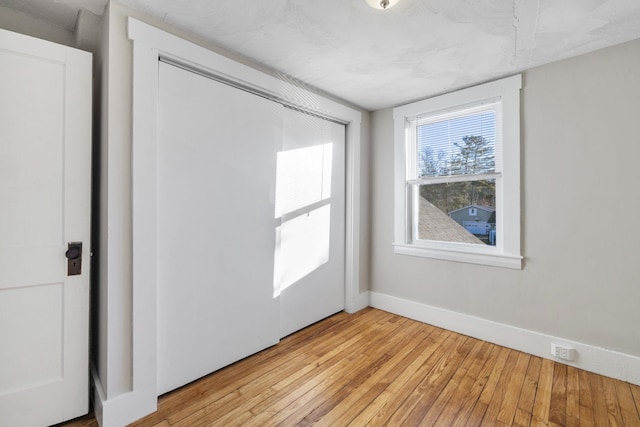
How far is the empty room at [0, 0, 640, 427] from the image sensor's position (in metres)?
1.59

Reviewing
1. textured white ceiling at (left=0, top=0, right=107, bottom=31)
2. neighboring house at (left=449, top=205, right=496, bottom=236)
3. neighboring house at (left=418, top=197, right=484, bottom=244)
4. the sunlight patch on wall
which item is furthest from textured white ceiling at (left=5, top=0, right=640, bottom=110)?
neighboring house at (left=418, top=197, right=484, bottom=244)

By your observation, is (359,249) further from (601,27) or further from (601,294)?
(601,27)

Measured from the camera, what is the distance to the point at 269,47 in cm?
206

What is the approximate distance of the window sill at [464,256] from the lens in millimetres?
2471

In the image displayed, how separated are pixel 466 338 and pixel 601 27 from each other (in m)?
2.52

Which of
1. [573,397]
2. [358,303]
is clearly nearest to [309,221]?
[358,303]

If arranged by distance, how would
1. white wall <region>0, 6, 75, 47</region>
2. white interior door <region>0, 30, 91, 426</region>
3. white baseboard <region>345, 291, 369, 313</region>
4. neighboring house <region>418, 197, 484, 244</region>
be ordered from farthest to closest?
1. white baseboard <region>345, 291, 369, 313</region>
2. neighboring house <region>418, 197, 484, 244</region>
3. white wall <region>0, 6, 75, 47</region>
4. white interior door <region>0, 30, 91, 426</region>

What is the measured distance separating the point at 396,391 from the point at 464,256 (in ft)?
4.72

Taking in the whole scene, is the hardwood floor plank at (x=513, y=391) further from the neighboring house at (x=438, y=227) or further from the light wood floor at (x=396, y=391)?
the neighboring house at (x=438, y=227)

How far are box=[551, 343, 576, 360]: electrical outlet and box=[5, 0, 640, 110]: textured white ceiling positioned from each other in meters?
2.22

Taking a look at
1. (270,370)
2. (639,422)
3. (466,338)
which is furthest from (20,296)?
(639,422)

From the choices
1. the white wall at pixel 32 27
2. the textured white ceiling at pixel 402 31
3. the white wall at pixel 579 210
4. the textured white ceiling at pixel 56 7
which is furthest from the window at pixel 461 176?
the white wall at pixel 32 27

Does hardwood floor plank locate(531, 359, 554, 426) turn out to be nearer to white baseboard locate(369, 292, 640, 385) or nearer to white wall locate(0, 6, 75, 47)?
white baseboard locate(369, 292, 640, 385)

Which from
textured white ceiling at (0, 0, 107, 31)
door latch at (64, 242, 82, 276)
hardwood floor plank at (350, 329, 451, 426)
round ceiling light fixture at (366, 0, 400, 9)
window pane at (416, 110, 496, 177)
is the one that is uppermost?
textured white ceiling at (0, 0, 107, 31)
